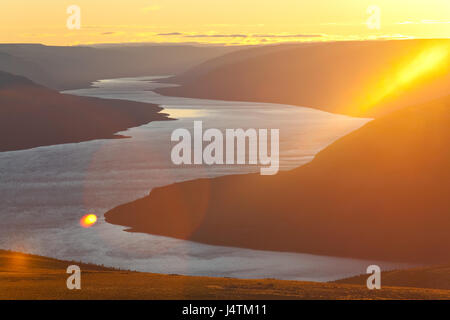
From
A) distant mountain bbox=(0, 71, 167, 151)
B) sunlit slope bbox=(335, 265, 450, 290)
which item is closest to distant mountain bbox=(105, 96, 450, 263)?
sunlit slope bbox=(335, 265, 450, 290)

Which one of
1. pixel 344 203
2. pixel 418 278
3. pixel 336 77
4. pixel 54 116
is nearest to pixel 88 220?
pixel 344 203

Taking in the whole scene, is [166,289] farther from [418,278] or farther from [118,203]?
[118,203]

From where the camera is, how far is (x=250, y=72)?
185500mm

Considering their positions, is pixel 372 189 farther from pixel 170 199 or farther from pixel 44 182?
pixel 44 182

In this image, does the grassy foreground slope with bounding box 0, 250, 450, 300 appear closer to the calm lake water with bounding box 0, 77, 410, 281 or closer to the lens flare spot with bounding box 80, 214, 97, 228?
the calm lake water with bounding box 0, 77, 410, 281

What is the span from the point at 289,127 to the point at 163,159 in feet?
A: 120

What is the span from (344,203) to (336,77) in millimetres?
126190

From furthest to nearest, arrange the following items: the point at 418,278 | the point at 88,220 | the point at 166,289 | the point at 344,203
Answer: the point at 344,203, the point at 88,220, the point at 418,278, the point at 166,289

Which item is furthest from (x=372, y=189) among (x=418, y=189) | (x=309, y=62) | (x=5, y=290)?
(x=309, y=62)

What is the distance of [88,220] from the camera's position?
136ft

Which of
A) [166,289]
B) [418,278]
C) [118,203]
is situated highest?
[118,203]

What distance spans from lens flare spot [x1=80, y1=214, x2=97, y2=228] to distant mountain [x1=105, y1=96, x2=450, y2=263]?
99cm

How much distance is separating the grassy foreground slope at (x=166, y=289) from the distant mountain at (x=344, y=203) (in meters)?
16.1

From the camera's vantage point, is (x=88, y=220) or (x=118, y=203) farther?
(x=118, y=203)
